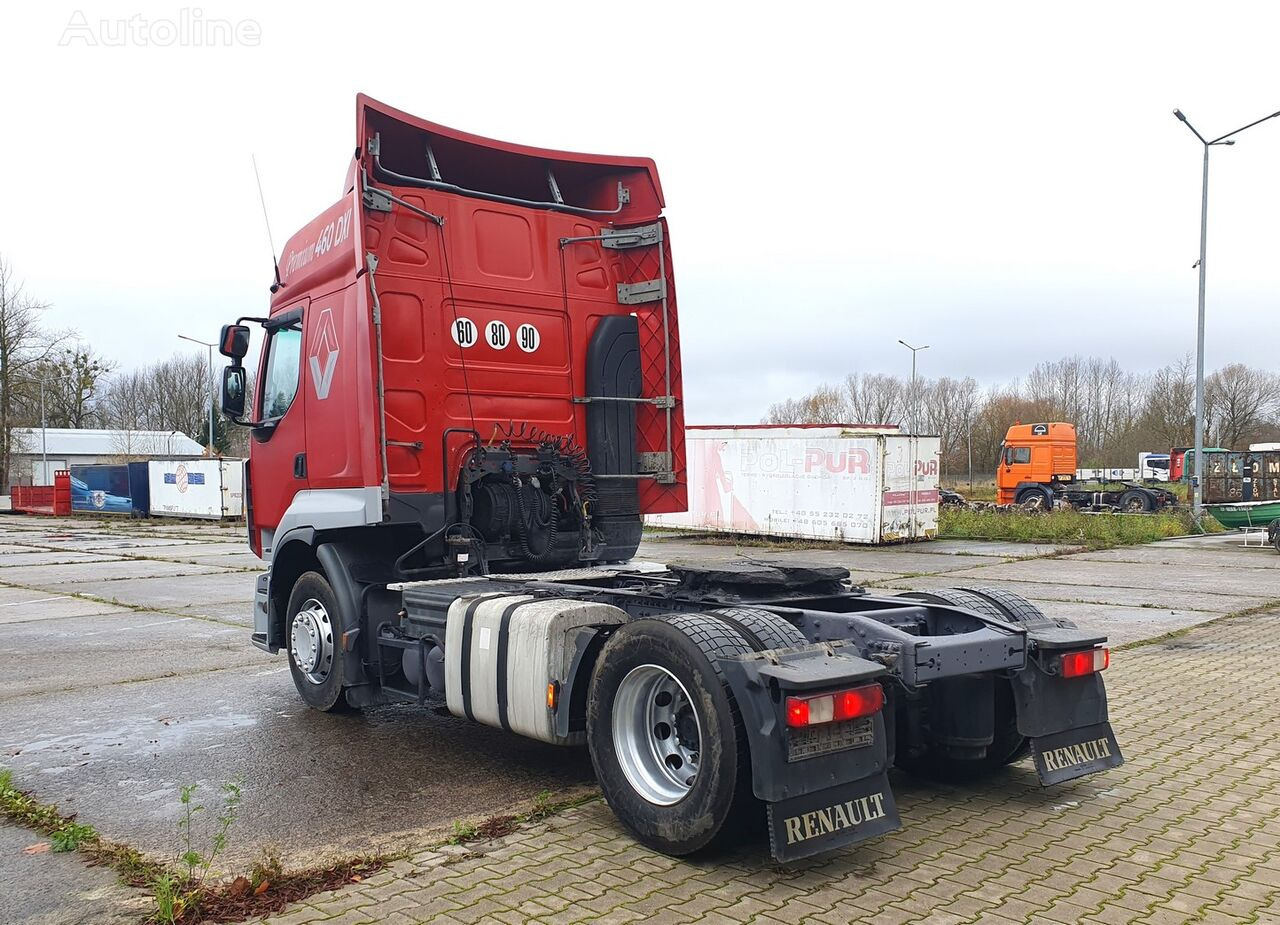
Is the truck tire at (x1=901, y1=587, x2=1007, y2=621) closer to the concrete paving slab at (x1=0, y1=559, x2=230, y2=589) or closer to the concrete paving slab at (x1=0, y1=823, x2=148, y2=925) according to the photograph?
the concrete paving slab at (x1=0, y1=823, x2=148, y2=925)

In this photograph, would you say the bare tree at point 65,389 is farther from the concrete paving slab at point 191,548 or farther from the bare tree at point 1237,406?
the bare tree at point 1237,406

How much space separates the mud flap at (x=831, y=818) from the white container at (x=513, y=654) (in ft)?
4.63

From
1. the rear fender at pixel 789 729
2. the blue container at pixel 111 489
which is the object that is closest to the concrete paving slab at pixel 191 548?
the blue container at pixel 111 489

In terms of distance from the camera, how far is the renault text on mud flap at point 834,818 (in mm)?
3881

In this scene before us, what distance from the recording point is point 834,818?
399cm

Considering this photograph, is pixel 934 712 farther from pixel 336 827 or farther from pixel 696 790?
pixel 336 827

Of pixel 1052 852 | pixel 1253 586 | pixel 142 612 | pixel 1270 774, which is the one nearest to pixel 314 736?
pixel 1052 852

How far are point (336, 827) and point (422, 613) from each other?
5.09ft

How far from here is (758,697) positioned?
395 centimetres

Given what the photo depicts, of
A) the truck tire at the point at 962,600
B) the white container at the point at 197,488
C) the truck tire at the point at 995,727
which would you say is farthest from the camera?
the white container at the point at 197,488

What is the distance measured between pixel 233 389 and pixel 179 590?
9.07 m

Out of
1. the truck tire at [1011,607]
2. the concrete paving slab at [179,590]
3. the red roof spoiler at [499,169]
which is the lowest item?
the concrete paving slab at [179,590]

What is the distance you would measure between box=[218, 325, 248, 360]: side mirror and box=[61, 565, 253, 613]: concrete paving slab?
652cm

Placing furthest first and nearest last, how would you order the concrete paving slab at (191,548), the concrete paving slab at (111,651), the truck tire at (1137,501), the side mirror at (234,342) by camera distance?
the truck tire at (1137,501) → the concrete paving slab at (191,548) → the concrete paving slab at (111,651) → the side mirror at (234,342)
